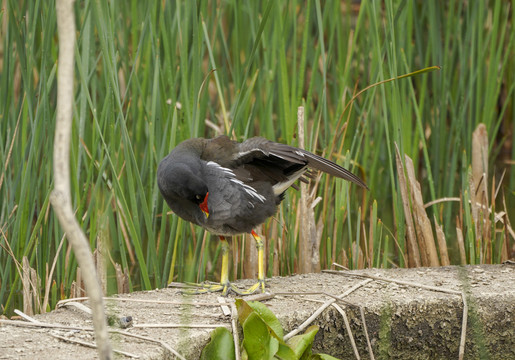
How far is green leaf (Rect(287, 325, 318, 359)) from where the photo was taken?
1.99 metres

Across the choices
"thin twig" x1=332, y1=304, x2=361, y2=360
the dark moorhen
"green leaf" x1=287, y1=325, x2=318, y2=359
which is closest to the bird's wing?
the dark moorhen

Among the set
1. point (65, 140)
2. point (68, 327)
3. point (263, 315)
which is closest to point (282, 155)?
point (263, 315)

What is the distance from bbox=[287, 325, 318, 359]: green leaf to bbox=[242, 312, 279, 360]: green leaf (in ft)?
0.21

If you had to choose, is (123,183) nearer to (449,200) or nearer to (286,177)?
(286,177)

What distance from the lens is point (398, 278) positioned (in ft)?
8.30

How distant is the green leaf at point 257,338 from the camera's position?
1.96 metres

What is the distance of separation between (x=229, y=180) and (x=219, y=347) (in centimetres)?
72

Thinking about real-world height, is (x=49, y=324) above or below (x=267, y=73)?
below

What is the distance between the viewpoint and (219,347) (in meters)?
1.98

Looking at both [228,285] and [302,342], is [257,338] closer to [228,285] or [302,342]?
[302,342]

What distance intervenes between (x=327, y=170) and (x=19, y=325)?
1.13m

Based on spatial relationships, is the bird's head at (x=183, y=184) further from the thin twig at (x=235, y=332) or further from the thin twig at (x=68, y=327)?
the thin twig at (x=68, y=327)

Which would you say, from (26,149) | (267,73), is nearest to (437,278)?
(267,73)

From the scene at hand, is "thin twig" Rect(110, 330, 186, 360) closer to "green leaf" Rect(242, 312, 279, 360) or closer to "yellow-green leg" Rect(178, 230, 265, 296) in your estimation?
"green leaf" Rect(242, 312, 279, 360)
